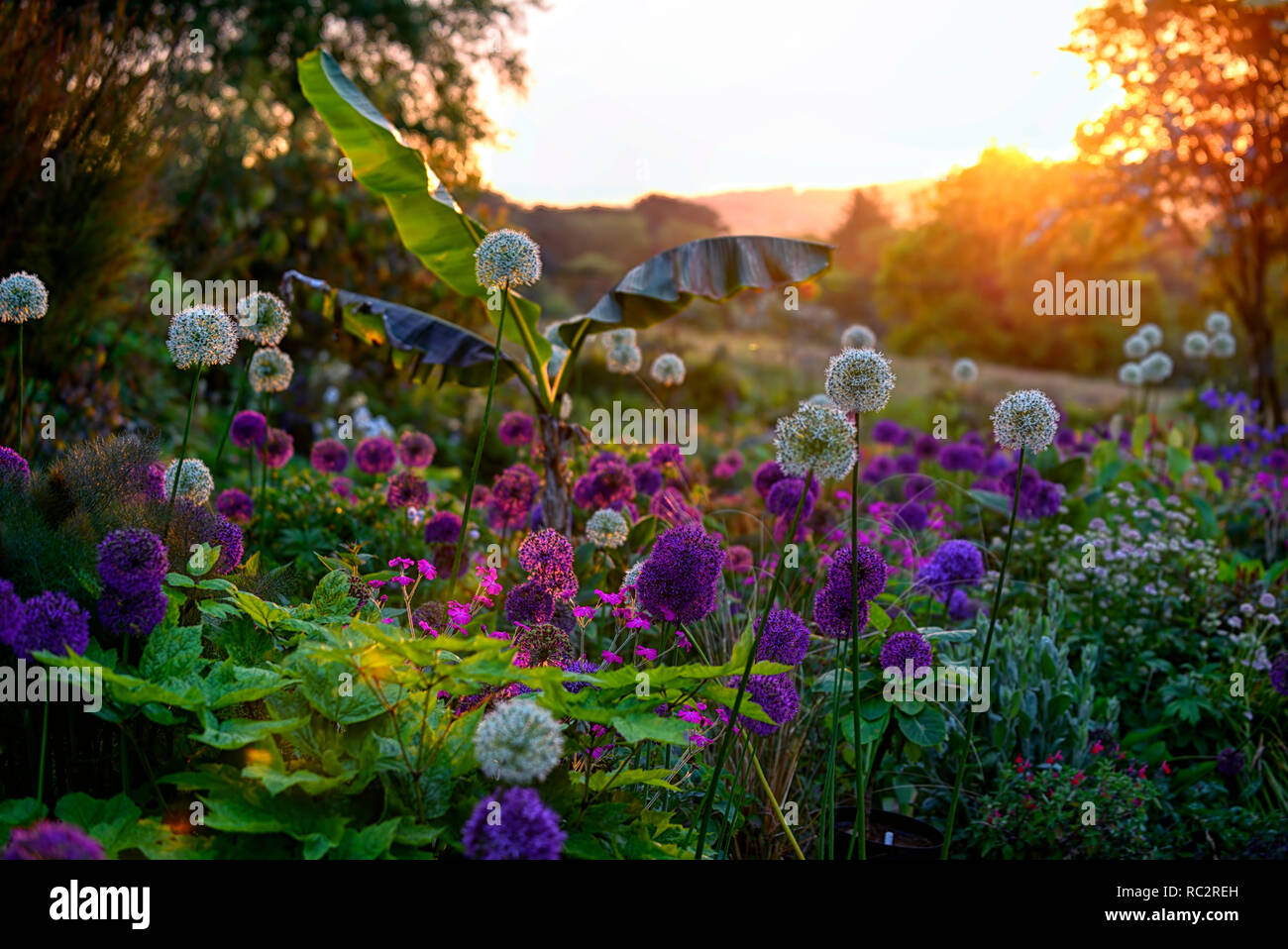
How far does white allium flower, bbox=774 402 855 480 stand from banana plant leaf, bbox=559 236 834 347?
3.17 m

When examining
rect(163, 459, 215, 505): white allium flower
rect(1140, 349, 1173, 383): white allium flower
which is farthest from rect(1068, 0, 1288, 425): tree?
rect(163, 459, 215, 505): white allium flower

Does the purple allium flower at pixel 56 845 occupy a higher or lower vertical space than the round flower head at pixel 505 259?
lower

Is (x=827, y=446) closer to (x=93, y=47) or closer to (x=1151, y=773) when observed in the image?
(x=1151, y=773)

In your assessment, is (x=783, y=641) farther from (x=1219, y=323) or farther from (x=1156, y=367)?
(x=1219, y=323)

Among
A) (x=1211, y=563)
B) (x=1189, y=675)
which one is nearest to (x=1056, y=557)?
(x=1211, y=563)

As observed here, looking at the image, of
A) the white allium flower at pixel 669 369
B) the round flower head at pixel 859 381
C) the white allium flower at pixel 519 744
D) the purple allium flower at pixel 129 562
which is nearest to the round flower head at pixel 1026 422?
the round flower head at pixel 859 381

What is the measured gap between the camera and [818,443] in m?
2.15

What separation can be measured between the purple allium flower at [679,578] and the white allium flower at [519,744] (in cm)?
72

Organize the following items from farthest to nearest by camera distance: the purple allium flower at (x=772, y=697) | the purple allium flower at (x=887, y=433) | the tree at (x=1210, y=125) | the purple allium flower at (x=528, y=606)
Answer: the tree at (x=1210, y=125) → the purple allium flower at (x=887, y=433) → the purple allium flower at (x=528, y=606) → the purple allium flower at (x=772, y=697)

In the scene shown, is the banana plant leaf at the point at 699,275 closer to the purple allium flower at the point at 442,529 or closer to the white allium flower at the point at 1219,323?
the purple allium flower at the point at 442,529

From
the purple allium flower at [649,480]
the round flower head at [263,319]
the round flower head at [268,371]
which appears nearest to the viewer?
the round flower head at [263,319]

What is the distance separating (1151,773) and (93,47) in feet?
24.3

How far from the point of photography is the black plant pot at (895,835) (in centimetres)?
336

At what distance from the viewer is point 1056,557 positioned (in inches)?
241
